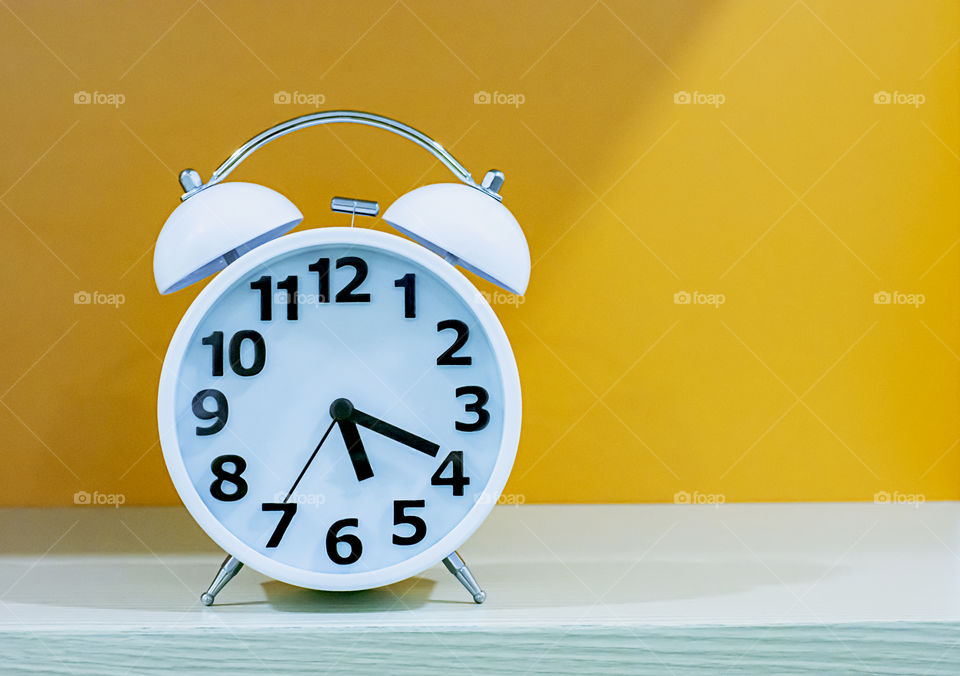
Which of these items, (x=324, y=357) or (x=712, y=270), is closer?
(x=324, y=357)

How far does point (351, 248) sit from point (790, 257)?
2.41ft

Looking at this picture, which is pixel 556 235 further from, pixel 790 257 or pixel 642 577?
pixel 642 577

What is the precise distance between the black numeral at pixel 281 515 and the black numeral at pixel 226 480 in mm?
28

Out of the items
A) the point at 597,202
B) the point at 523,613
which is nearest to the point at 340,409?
the point at 523,613

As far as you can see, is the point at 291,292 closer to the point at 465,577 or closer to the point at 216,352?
the point at 216,352

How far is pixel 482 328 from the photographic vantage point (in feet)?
2.84

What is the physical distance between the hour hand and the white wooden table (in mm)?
129

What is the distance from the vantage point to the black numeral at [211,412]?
0.84 metres

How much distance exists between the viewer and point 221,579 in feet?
2.71

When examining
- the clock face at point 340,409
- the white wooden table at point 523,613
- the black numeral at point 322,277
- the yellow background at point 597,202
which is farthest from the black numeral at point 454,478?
the yellow background at point 597,202

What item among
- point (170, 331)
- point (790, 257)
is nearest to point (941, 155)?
point (790, 257)

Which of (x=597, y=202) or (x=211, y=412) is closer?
(x=211, y=412)

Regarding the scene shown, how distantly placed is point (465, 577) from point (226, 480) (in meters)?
0.26

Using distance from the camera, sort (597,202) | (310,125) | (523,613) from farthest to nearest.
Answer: (597,202) < (310,125) < (523,613)
